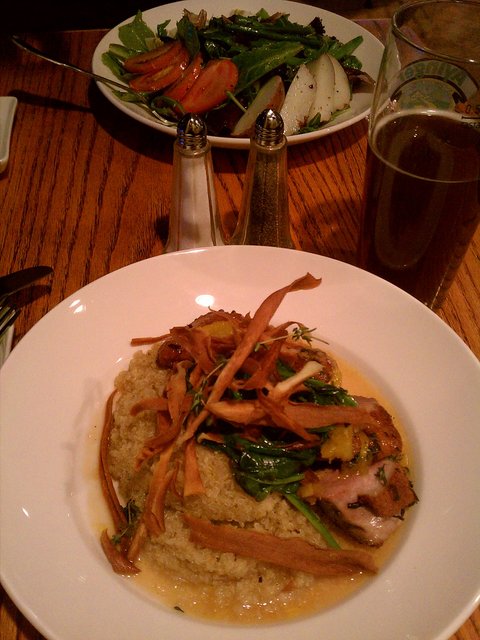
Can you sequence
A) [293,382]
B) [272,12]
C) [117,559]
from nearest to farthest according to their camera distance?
[117,559] → [293,382] → [272,12]

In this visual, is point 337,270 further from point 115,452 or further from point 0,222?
point 0,222

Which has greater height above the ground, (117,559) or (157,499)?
(157,499)

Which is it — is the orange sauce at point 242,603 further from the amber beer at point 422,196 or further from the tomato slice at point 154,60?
the tomato slice at point 154,60

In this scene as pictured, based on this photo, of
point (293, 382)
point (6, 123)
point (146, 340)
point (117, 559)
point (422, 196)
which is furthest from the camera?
point (6, 123)

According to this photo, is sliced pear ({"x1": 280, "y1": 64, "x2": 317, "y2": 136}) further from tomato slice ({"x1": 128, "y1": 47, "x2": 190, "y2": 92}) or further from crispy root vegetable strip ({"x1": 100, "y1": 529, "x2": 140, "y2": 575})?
crispy root vegetable strip ({"x1": 100, "y1": 529, "x2": 140, "y2": 575})

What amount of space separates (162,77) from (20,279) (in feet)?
4.82

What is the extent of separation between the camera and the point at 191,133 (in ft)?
6.61

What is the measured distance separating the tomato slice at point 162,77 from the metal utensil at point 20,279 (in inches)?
50.8

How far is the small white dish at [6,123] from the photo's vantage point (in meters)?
2.67

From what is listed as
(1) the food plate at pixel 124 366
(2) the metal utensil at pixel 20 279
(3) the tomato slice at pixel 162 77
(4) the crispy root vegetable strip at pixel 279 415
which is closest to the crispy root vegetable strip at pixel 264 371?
(4) the crispy root vegetable strip at pixel 279 415

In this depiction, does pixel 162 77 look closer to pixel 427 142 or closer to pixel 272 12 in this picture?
pixel 272 12

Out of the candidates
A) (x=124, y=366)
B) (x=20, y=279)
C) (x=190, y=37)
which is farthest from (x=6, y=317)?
(x=190, y=37)

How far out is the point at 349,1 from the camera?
544cm

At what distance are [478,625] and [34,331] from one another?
1478 millimetres
